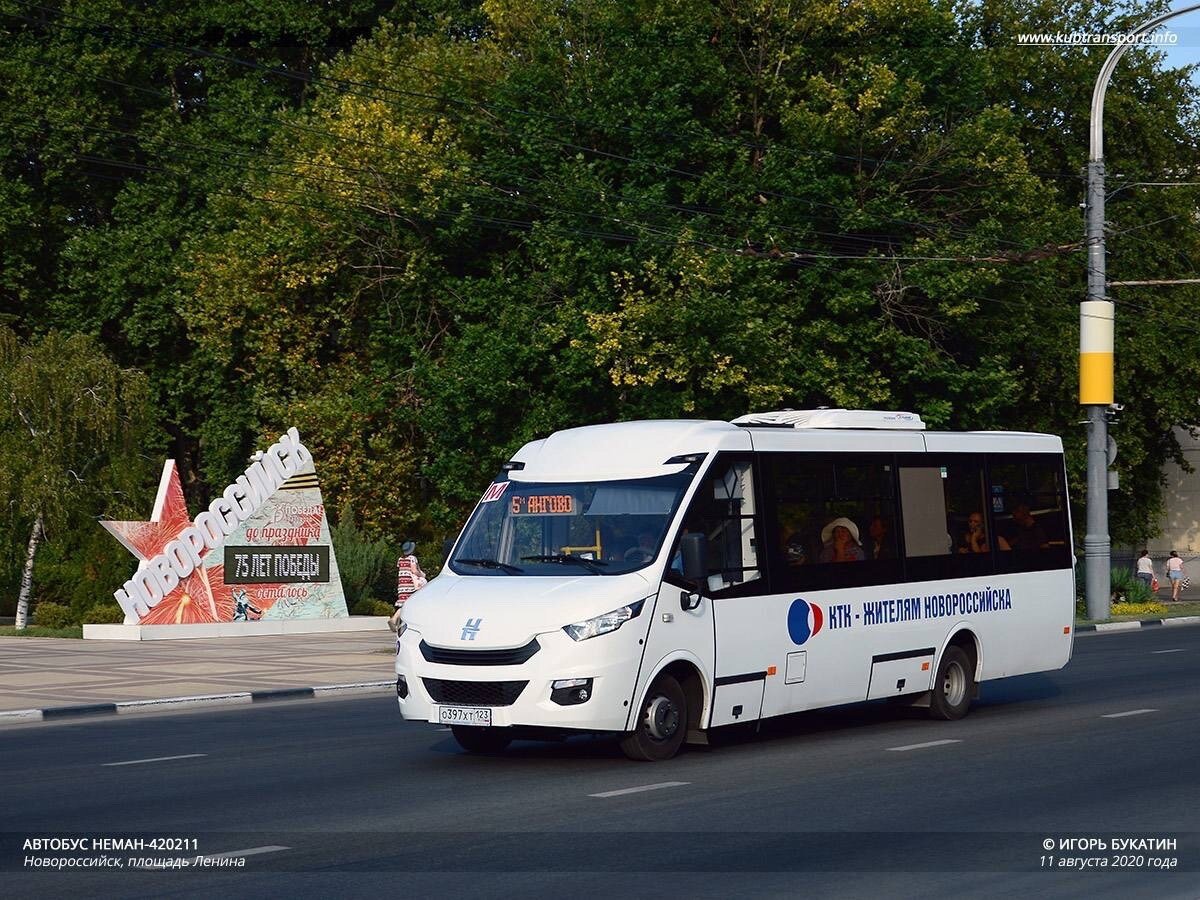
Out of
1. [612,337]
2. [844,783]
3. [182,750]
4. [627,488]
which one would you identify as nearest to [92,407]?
[612,337]

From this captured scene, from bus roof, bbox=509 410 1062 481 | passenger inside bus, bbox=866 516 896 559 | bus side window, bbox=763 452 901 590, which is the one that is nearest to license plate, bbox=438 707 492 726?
bus roof, bbox=509 410 1062 481

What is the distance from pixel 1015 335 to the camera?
4009 cm

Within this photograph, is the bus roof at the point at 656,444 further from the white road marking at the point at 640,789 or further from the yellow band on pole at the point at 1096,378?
the yellow band on pole at the point at 1096,378

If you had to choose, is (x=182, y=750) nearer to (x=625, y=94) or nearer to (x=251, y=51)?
(x=625, y=94)

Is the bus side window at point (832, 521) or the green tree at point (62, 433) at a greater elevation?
the green tree at point (62, 433)

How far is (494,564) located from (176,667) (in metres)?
12.7

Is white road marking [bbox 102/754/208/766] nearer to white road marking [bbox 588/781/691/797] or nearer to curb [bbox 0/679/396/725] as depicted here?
curb [bbox 0/679/396/725]

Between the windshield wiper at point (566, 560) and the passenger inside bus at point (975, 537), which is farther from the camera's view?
the passenger inside bus at point (975, 537)

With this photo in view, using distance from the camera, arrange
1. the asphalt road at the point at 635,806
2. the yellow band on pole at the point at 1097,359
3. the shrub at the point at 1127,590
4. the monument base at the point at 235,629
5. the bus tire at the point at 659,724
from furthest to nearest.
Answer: the shrub at the point at 1127,590 → the yellow band on pole at the point at 1097,359 → the monument base at the point at 235,629 → the bus tire at the point at 659,724 → the asphalt road at the point at 635,806

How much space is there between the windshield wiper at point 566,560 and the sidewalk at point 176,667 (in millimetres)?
8172

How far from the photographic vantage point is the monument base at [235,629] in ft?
104

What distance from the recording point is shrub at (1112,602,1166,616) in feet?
125

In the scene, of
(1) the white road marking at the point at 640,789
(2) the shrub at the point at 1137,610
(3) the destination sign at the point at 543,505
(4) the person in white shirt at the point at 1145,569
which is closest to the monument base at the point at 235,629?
(2) the shrub at the point at 1137,610

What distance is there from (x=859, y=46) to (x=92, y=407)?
19218mm
